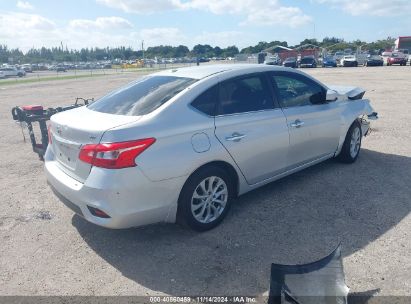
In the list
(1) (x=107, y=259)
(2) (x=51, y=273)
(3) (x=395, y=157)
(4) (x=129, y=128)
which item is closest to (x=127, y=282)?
(1) (x=107, y=259)

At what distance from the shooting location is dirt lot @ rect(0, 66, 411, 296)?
301 cm

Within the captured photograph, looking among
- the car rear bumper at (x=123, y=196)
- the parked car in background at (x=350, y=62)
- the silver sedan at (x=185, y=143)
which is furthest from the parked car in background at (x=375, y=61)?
the car rear bumper at (x=123, y=196)

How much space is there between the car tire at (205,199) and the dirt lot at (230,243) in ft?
0.49

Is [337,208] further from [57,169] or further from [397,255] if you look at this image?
[57,169]

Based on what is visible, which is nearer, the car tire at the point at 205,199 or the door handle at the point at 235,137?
the car tire at the point at 205,199

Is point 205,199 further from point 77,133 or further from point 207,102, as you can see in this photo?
point 77,133

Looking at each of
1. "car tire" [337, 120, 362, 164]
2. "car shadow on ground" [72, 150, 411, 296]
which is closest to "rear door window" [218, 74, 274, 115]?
"car shadow on ground" [72, 150, 411, 296]

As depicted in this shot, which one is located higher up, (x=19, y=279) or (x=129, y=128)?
(x=129, y=128)

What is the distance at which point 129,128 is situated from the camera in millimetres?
3133

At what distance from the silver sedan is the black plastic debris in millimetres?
1131

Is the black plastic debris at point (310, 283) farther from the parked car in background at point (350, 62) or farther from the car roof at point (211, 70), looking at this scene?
the parked car in background at point (350, 62)

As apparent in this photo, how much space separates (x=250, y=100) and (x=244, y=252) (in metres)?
1.71

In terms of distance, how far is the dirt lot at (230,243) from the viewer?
118 inches

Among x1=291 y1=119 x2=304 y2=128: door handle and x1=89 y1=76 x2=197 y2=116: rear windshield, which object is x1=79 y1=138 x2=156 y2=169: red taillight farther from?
x1=291 y1=119 x2=304 y2=128: door handle
